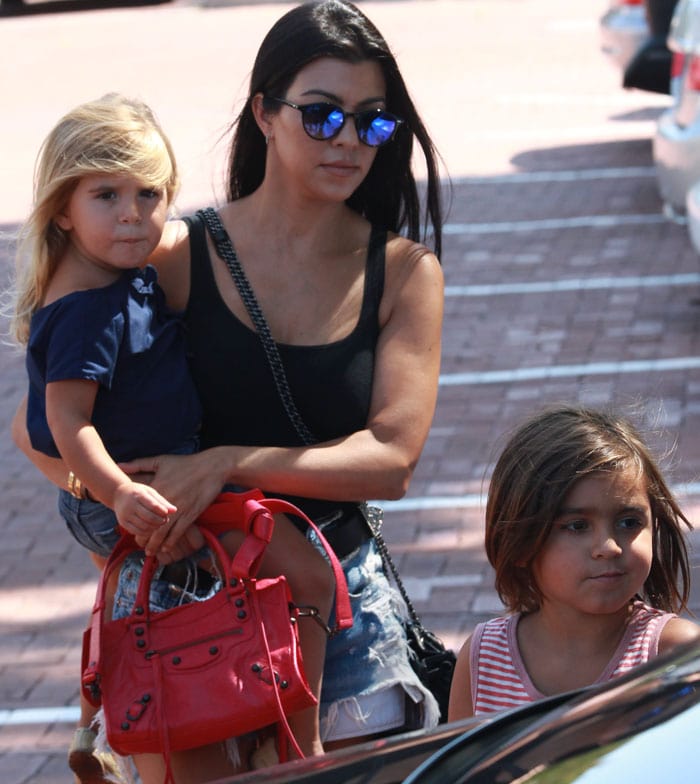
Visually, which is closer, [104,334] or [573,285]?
[104,334]

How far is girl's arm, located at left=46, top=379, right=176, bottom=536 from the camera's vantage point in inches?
94.1

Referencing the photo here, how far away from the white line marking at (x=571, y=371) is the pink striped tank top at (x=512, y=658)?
14.5ft

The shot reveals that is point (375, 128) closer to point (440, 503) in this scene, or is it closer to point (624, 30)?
Result: point (440, 503)

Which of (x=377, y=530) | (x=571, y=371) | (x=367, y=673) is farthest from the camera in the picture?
(x=571, y=371)

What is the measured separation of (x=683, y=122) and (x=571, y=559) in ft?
20.8

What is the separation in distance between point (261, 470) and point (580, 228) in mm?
7429

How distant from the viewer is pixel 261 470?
8.11 feet

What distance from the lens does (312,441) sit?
8.53 feet

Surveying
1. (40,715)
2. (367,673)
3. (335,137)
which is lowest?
(40,715)

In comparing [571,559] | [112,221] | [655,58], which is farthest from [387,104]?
[655,58]

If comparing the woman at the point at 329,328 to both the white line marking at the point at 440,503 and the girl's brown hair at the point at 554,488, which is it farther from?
the white line marking at the point at 440,503

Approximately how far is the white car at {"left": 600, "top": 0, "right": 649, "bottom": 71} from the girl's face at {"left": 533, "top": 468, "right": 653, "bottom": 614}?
30.7ft

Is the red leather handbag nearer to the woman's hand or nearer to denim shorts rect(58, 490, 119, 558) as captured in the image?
the woman's hand

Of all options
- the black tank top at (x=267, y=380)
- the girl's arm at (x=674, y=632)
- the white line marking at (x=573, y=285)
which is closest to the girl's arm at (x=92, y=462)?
the black tank top at (x=267, y=380)
